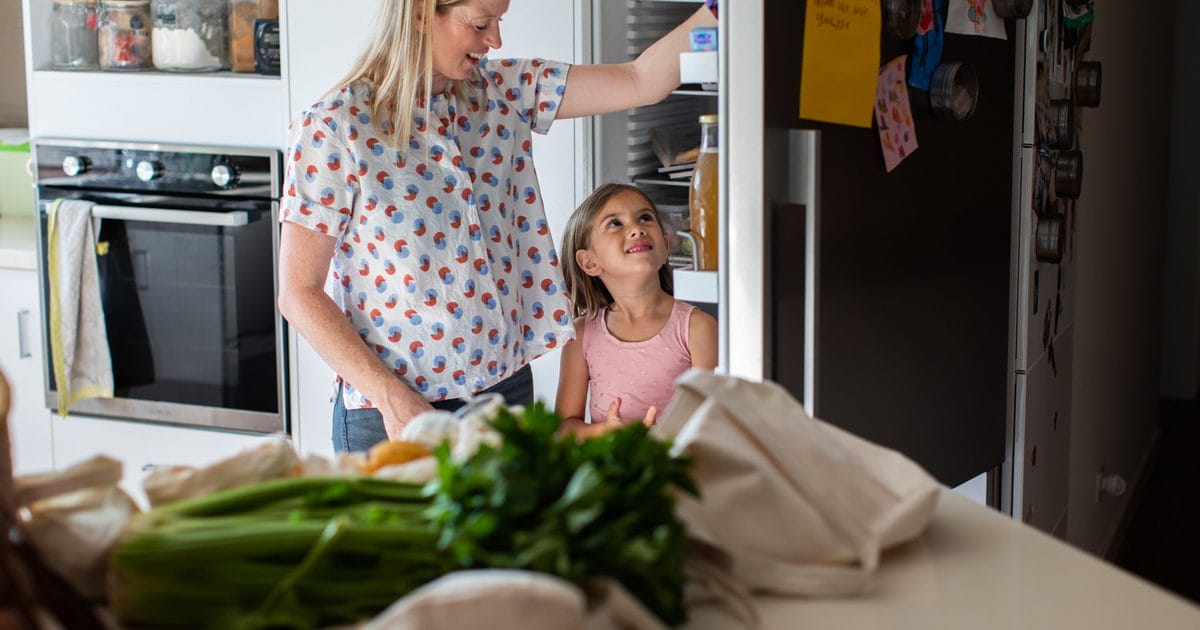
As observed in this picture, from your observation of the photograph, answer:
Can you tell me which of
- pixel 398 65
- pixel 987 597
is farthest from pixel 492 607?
pixel 398 65

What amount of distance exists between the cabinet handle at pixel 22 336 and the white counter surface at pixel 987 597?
2.98 m

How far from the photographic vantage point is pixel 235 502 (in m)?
0.95

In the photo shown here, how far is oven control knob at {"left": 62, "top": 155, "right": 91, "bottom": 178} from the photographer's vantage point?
334cm

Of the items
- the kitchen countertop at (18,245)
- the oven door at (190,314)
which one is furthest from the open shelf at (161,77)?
the kitchen countertop at (18,245)

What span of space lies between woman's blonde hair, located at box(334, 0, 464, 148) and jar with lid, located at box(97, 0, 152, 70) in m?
1.51

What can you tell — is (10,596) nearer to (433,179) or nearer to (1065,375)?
(433,179)

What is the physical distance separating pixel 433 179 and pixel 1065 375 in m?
1.73

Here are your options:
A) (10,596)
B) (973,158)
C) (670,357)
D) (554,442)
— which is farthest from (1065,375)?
(10,596)

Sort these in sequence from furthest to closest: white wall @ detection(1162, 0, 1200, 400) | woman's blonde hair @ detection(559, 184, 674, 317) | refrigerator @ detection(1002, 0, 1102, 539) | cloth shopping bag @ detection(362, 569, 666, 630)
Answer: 1. white wall @ detection(1162, 0, 1200, 400)
2. refrigerator @ detection(1002, 0, 1102, 539)
3. woman's blonde hair @ detection(559, 184, 674, 317)
4. cloth shopping bag @ detection(362, 569, 666, 630)

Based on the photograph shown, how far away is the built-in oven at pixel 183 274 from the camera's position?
324 cm

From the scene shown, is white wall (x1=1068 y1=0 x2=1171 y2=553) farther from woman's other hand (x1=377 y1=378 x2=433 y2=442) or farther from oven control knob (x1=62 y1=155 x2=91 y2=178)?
oven control knob (x1=62 y1=155 x2=91 y2=178)

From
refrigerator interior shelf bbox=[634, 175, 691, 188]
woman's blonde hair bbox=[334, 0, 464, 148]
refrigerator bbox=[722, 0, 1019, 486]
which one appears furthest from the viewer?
refrigerator interior shelf bbox=[634, 175, 691, 188]

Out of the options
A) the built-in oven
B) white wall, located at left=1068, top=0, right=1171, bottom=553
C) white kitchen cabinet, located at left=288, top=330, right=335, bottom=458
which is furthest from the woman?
white wall, located at left=1068, top=0, right=1171, bottom=553

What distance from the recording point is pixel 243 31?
10.8ft
